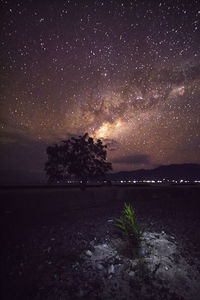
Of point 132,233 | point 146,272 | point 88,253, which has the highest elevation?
point 132,233

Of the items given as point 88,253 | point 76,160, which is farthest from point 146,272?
point 76,160

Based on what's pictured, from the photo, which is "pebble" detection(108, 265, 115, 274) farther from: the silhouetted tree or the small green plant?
the silhouetted tree

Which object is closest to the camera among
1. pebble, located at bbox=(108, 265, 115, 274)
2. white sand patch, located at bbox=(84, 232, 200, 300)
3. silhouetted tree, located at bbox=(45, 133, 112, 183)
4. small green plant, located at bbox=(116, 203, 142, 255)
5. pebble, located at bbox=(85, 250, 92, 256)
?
white sand patch, located at bbox=(84, 232, 200, 300)

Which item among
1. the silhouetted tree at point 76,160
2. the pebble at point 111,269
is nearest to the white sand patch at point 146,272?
the pebble at point 111,269

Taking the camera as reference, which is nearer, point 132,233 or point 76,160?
point 132,233

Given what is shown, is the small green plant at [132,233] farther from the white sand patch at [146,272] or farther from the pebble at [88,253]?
the pebble at [88,253]

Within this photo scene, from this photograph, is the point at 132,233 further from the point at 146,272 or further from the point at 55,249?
the point at 55,249

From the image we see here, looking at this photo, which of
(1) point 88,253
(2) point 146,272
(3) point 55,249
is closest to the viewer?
(2) point 146,272

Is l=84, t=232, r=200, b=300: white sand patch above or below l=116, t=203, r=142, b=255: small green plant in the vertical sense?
below

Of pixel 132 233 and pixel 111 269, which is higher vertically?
pixel 132 233

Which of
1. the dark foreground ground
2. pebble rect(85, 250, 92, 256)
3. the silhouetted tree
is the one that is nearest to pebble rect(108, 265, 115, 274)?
the dark foreground ground

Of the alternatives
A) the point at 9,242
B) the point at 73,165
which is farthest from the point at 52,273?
the point at 73,165

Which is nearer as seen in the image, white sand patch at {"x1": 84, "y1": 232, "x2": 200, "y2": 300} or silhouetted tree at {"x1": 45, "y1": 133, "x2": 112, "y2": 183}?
white sand patch at {"x1": 84, "y1": 232, "x2": 200, "y2": 300}

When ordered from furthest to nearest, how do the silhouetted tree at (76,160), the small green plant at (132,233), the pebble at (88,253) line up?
1. the silhouetted tree at (76,160)
2. the small green plant at (132,233)
3. the pebble at (88,253)
